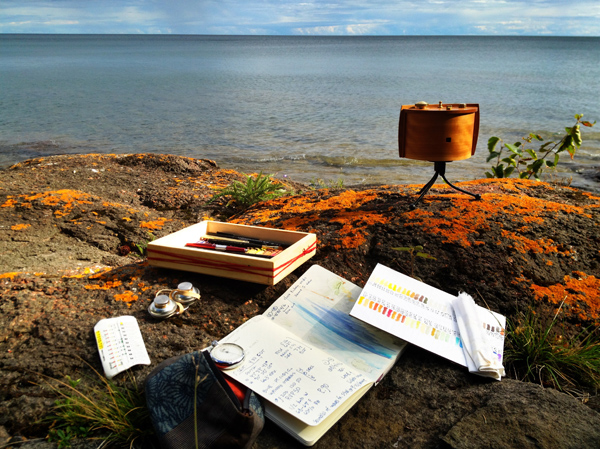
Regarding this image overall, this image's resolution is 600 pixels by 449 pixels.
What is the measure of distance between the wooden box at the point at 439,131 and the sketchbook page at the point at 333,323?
1.25m

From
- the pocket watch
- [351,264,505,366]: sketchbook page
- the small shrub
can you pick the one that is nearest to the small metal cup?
the pocket watch

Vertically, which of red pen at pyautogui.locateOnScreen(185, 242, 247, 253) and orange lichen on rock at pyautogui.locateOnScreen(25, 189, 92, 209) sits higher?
red pen at pyautogui.locateOnScreen(185, 242, 247, 253)

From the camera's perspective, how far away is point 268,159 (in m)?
11.9

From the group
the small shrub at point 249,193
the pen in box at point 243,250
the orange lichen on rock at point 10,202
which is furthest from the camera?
the small shrub at point 249,193

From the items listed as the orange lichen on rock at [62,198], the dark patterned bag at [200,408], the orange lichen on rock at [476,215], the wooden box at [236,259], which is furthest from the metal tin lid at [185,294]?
the orange lichen on rock at [62,198]

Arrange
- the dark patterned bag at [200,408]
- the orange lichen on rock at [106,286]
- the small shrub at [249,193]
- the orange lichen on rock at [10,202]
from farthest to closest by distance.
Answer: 1. the small shrub at [249,193]
2. the orange lichen on rock at [10,202]
3. the orange lichen on rock at [106,286]
4. the dark patterned bag at [200,408]

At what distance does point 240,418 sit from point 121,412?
0.51 metres

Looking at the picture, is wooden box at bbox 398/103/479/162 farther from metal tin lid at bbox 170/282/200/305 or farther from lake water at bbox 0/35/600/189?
lake water at bbox 0/35/600/189

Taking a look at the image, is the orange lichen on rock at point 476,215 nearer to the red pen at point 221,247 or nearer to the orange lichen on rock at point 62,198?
the red pen at point 221,247

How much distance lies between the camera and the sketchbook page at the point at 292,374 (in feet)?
5.74

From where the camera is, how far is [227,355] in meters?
1.91

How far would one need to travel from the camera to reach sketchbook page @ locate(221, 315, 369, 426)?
1.75 metres

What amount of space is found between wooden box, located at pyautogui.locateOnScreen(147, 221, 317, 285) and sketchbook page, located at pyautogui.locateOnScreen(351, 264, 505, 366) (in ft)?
1.64

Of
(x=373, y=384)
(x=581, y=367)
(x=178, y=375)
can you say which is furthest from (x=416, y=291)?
(x=178, y=375)
